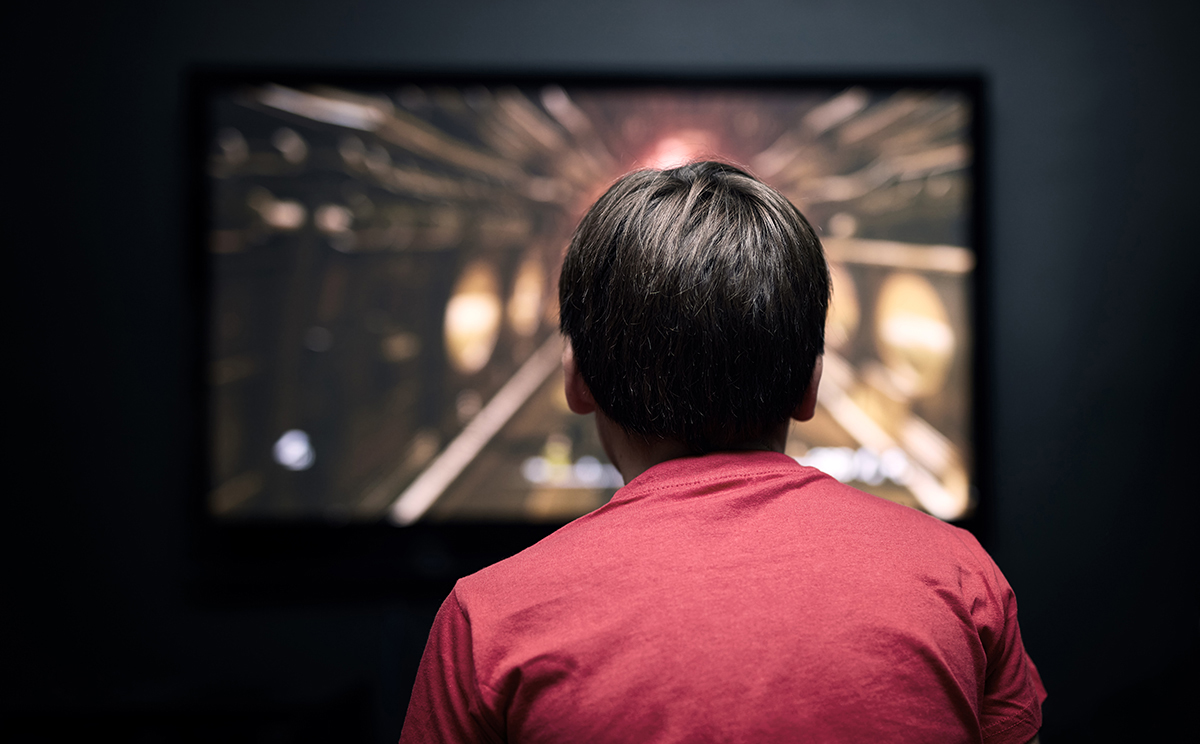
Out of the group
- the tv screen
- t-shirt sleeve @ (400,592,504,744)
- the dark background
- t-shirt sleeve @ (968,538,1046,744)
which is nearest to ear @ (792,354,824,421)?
t-shirt sleeve @ (968,538,1046,744)

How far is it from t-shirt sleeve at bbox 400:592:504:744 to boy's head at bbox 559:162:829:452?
254mm

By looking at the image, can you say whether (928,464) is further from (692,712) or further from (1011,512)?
(692,712)

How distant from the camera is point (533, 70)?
1.91 metres

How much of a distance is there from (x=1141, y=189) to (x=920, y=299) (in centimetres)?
68

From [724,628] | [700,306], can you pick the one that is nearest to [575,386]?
[700,306]

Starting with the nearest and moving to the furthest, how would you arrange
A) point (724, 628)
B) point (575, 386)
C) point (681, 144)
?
point (724, 628) < point (575, 386) < point (681, 144)

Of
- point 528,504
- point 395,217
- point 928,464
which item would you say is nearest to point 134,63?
point 395,217

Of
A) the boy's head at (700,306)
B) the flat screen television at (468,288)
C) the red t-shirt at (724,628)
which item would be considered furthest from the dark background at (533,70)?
the red t-shirt at (724,628)

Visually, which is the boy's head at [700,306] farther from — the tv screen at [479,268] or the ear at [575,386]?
the tv screen at [479,268]

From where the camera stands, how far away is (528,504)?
1.94 m

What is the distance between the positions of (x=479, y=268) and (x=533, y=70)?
53cm

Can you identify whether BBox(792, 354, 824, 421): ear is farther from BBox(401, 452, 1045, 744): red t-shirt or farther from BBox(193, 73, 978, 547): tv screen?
BBox(193, 73, 978, 547): tv screen

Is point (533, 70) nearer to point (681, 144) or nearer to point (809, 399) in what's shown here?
point (681, 144)

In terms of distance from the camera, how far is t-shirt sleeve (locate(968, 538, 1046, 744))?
0.65 m
